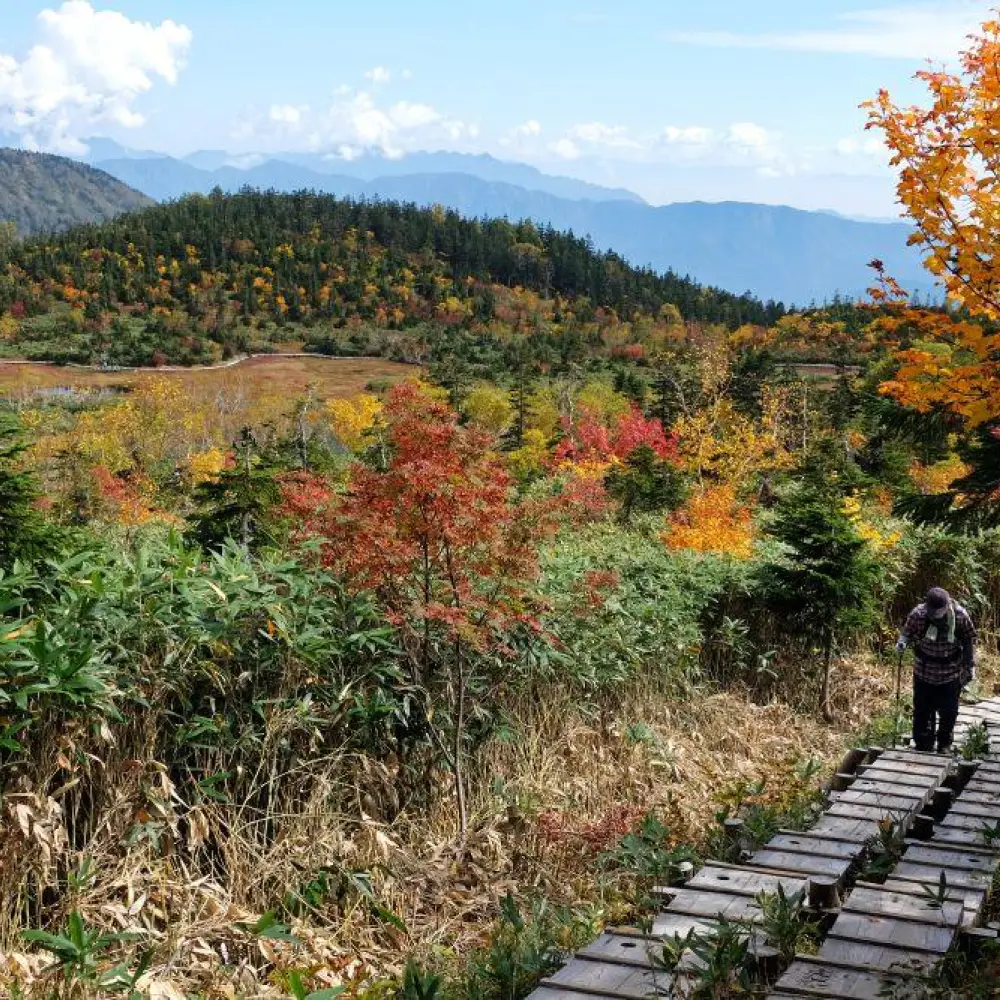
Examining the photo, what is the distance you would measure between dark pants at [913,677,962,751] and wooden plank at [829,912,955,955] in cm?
354

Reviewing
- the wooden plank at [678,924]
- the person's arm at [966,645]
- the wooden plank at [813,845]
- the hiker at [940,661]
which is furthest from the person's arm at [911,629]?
the wooden plank at [678,924]

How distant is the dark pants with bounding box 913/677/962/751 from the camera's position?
7.16m

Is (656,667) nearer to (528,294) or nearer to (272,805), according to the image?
(272,805)

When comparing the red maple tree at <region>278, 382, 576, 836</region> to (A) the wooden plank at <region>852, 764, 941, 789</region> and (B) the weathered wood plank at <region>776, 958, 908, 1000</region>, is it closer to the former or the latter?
(A) the wooden plank at <region>852, 764, 941, 789</region>

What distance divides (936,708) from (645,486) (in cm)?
982

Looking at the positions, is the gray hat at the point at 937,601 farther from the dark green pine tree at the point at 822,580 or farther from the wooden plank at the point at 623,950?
the wooden plank at the point at 623,950

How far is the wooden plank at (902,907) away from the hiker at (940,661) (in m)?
3.30

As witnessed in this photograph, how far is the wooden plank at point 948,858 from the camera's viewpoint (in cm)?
456

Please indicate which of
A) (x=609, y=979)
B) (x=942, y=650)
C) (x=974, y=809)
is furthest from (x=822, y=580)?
(x=609, y=979)

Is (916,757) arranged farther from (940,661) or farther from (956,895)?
(956,895)

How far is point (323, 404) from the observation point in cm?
4412

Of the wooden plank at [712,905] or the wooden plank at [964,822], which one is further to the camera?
the wooden plank at [964,822]

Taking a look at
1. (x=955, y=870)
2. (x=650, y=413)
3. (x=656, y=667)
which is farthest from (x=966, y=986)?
(x=650, y=413)

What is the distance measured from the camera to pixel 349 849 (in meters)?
5.13
